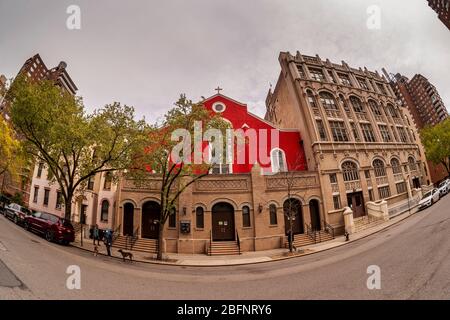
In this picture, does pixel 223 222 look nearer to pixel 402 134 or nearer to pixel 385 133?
pixel 385 133

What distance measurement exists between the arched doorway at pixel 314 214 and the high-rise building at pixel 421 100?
264 feet

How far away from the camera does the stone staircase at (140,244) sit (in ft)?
52.8

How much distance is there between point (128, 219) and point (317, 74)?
28991 mm

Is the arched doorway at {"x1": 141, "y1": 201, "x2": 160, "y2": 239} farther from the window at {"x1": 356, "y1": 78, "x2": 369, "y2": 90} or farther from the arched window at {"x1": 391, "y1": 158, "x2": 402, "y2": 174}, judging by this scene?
the window at {"x1": 356, "y1": 78, "x2": 369, "y2": 90}

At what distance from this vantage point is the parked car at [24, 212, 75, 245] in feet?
40.9

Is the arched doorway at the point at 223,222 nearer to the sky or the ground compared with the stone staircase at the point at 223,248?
nearer to the sky

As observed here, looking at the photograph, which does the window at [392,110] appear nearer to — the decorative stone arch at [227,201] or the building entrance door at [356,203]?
the building entrance door at [356,203]

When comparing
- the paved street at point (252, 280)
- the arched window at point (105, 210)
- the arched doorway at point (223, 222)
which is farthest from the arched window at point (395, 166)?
the arched window at point (105, 210)

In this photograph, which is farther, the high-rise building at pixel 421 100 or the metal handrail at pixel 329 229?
the high-rise building at pixel 421 100

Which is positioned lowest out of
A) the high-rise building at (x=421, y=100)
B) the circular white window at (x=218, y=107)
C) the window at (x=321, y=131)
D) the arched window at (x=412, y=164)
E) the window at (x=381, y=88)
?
the arched window at (x=412, y=164)

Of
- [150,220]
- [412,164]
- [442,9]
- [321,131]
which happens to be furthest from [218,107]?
[442,9]

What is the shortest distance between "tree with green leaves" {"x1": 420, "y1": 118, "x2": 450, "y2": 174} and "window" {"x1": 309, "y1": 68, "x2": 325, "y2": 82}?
2321cm
